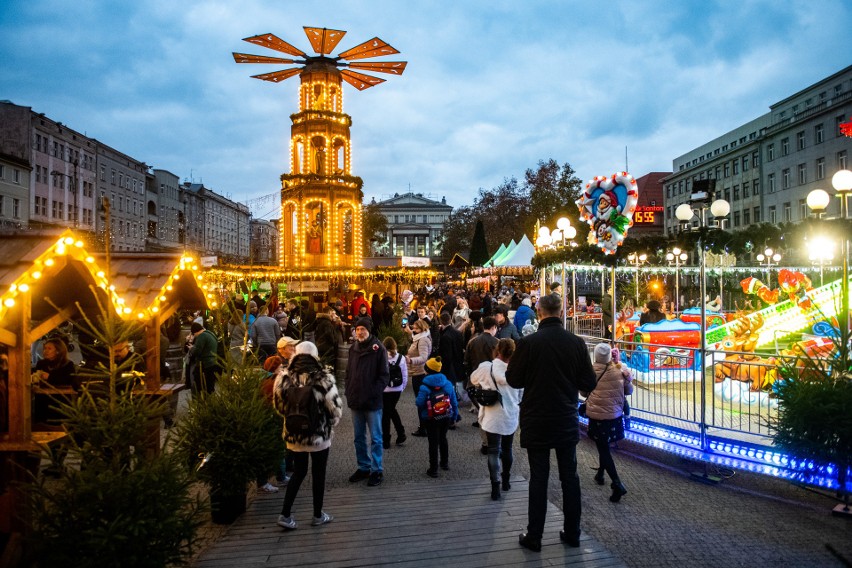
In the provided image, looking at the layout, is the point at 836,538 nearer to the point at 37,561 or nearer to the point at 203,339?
the point at 37,561

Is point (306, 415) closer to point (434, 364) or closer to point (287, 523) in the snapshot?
point (287, 523)

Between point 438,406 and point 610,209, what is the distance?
4831 mm

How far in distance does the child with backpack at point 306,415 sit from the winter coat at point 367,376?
125cm

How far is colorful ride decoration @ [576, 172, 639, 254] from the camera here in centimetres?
930

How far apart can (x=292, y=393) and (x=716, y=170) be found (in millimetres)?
62662

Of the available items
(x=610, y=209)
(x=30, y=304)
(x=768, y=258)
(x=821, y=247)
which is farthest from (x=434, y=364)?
(x=768, y=258)

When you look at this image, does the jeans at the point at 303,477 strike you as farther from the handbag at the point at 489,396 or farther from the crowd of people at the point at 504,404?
the handbag at the point at 489,396

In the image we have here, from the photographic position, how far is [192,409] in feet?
19.5

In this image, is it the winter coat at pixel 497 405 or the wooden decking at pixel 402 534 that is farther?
the winter coat at pixel 497 405

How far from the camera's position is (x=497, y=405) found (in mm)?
6148

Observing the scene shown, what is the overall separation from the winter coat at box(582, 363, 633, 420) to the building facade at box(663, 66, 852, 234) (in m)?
34.0

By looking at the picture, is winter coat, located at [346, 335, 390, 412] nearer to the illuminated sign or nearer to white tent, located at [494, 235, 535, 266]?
white tent, located at [494, 235, 535, 266]

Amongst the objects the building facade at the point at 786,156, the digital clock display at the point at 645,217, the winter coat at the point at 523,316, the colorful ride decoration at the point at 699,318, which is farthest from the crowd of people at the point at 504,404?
the digital clock display at the point at 645,217

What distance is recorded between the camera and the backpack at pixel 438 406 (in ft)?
22.4
